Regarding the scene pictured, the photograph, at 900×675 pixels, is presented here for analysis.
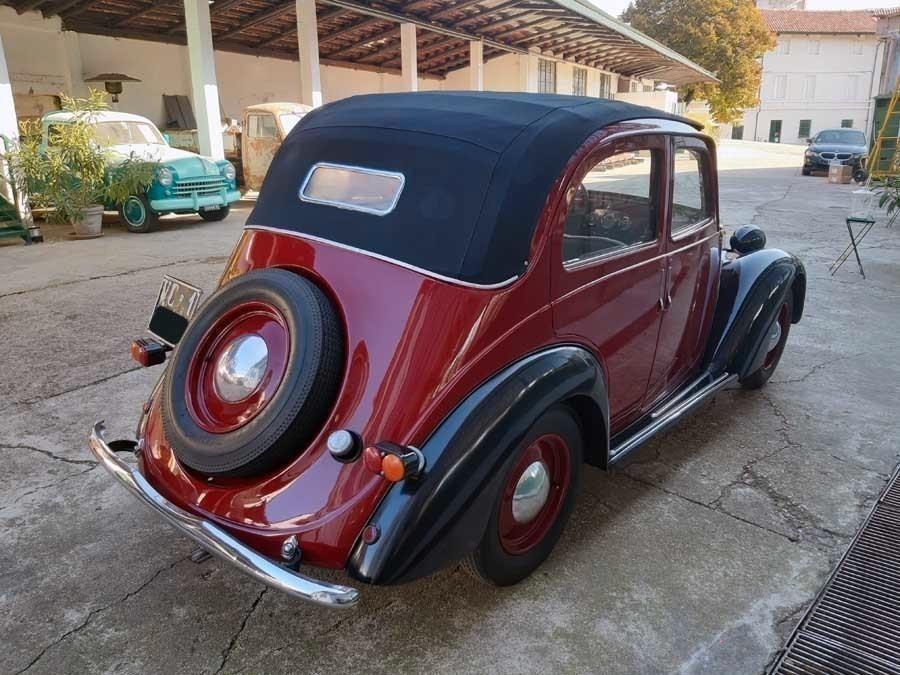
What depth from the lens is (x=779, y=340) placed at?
4211mm

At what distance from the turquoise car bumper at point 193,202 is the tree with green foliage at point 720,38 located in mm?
28703

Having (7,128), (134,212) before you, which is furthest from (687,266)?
(7,128)

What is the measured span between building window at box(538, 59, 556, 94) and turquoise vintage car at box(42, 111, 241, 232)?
577 inches

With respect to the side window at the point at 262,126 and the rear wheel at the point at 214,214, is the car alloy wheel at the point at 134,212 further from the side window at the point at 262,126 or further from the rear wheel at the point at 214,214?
the side window at the point at 262,126

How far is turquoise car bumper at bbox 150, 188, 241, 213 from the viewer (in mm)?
9953

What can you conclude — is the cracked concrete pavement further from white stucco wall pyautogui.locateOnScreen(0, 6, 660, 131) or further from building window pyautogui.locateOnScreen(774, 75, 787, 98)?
building window pyautogui.locateOnScreen(774, 75, 787, 98)

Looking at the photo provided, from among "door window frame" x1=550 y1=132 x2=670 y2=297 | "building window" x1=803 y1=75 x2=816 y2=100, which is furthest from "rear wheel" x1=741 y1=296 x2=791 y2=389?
"building window" x1=803 y1=75 x2=816 y2=100

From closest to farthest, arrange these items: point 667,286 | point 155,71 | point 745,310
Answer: point 667,286
point 745,310
point 155,71

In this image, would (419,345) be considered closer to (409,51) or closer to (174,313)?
(174,313)

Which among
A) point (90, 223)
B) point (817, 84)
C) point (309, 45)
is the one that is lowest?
point (90, 223)

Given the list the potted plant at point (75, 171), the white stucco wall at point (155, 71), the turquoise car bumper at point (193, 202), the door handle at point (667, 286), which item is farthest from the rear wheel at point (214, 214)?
the door handle at point (667, 286)

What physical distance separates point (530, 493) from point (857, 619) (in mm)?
1164

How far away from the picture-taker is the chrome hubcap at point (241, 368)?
223cm

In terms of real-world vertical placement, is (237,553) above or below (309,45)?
below
